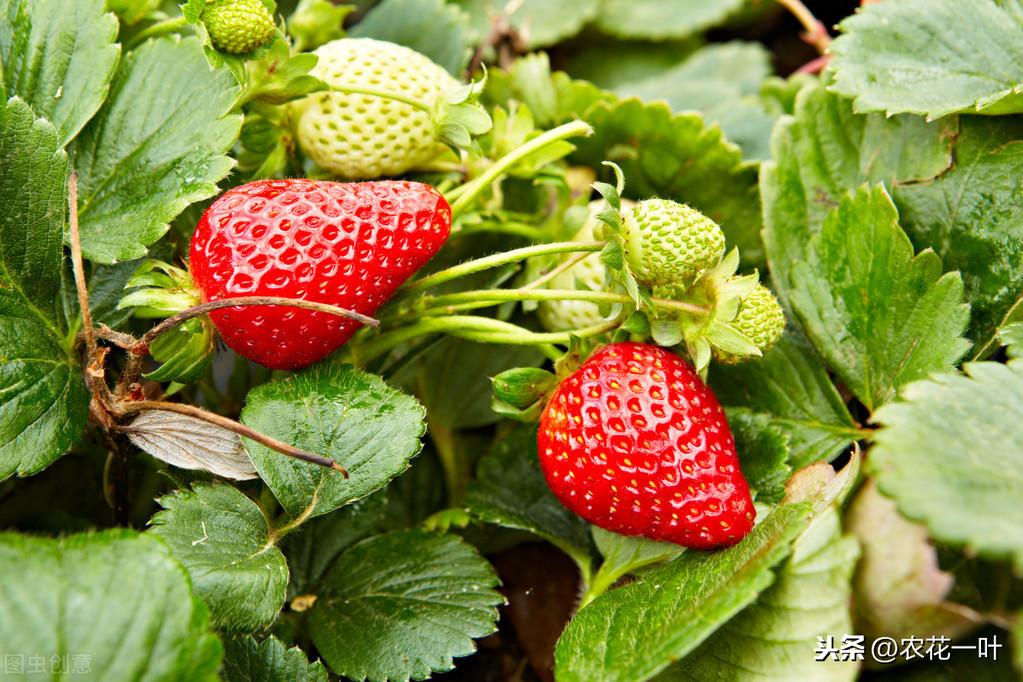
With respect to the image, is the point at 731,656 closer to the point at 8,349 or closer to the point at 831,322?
the point at 831,322

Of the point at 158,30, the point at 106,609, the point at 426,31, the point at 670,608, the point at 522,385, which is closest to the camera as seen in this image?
the point at 106,609

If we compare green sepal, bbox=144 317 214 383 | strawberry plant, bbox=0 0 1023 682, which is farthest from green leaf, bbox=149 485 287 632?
green sepal, bbox=144 317 214 383

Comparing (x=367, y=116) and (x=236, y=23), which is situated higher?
(x=236, y=23)

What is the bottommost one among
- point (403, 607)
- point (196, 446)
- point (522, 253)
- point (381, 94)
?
point (403, 607)

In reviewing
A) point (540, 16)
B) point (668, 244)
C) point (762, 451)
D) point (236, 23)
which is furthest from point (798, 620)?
point (540, 16)

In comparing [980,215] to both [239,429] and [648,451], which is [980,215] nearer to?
[648,451]

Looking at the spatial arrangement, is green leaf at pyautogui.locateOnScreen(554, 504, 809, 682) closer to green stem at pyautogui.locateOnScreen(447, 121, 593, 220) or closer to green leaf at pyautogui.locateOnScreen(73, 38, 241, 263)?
green stem at pyautogui.locateOnScreen(447, 121, 593, 220)

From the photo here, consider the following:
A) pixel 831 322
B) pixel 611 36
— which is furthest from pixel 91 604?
pixel 611 36

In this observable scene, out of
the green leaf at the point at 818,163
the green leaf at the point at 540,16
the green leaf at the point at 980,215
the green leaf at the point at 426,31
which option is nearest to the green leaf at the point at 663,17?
the green leaf at the point at 540,16
